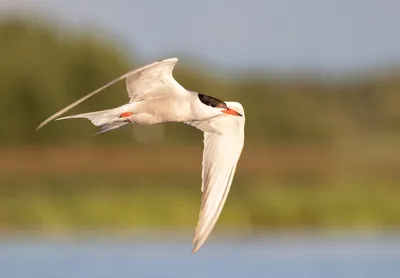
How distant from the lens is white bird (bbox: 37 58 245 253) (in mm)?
8008

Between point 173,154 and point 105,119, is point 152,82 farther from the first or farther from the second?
point 173,154

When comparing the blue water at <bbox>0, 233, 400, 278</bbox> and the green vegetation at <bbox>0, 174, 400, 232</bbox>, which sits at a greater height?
the green vegetation at <bbox>0, 174, 400, 232</bbox>

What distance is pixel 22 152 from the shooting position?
79.5 feet

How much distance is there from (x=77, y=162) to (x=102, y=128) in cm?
1524

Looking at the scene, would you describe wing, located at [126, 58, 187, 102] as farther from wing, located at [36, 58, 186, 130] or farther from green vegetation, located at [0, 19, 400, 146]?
green vegetation, located at [0, 19, 400, 146]

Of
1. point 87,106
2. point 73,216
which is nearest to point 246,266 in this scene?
point 73,216

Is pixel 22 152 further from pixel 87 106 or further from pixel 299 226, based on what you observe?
pixel 299 226

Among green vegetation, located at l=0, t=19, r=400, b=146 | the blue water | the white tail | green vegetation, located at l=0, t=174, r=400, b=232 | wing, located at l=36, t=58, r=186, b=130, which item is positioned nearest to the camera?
the white tail

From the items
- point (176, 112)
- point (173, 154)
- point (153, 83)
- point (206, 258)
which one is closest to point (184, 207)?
point (206, 258)

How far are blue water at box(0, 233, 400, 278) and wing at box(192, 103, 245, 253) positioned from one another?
19.9ft

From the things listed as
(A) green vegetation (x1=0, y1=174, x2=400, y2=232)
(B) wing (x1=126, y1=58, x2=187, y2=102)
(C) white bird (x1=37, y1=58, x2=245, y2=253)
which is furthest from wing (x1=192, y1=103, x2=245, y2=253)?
(A) green vegetation (x1=0, y1=174, x2=400, y2=232)

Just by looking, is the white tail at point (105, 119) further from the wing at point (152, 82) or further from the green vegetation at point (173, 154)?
the green vegetation at point (173, 154)

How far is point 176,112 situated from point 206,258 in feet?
31.8

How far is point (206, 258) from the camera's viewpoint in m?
17.6
